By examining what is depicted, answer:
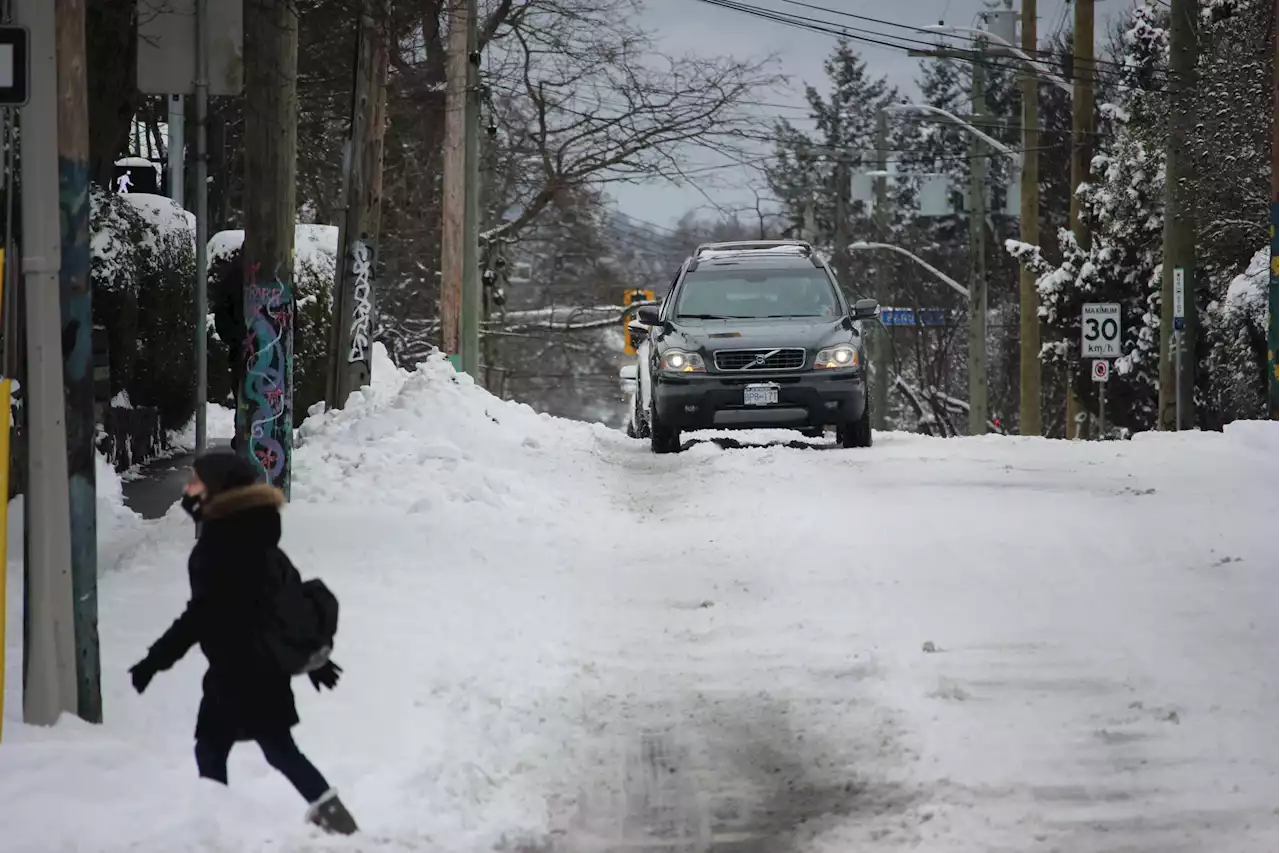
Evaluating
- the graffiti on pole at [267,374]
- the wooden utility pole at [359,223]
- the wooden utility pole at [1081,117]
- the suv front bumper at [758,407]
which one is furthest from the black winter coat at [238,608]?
the wooden utility pole at [1081,117]

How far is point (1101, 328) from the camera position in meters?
33.6

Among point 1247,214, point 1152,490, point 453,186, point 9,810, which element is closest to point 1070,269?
point 1247,214

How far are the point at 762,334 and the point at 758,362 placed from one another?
31 centimetres

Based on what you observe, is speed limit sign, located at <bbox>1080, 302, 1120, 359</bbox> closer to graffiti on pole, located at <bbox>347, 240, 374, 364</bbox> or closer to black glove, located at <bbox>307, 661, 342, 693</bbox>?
graffiti on pole, located at <bbox>347, 240, 374, 364</bbox>

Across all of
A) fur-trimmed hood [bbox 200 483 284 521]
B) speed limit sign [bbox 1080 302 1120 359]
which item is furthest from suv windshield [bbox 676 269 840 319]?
speed limit sign [bbox 1080 302 1120 359]

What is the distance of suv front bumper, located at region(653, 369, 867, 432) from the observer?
60.4 ft

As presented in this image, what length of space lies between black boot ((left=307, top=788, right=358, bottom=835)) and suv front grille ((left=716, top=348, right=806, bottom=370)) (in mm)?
12710

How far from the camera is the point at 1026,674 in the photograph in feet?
27.8

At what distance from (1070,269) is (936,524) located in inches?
1110

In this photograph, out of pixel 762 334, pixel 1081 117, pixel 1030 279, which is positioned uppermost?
pixel 1081 117

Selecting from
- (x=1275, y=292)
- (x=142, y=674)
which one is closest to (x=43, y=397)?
(x=142, y=674)

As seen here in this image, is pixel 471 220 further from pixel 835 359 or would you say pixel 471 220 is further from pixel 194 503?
pixel 194 503

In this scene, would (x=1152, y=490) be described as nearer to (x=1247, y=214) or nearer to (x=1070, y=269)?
(x=1247, y=214)

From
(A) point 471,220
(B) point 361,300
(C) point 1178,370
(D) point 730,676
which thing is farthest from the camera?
(C) point 1178,370
